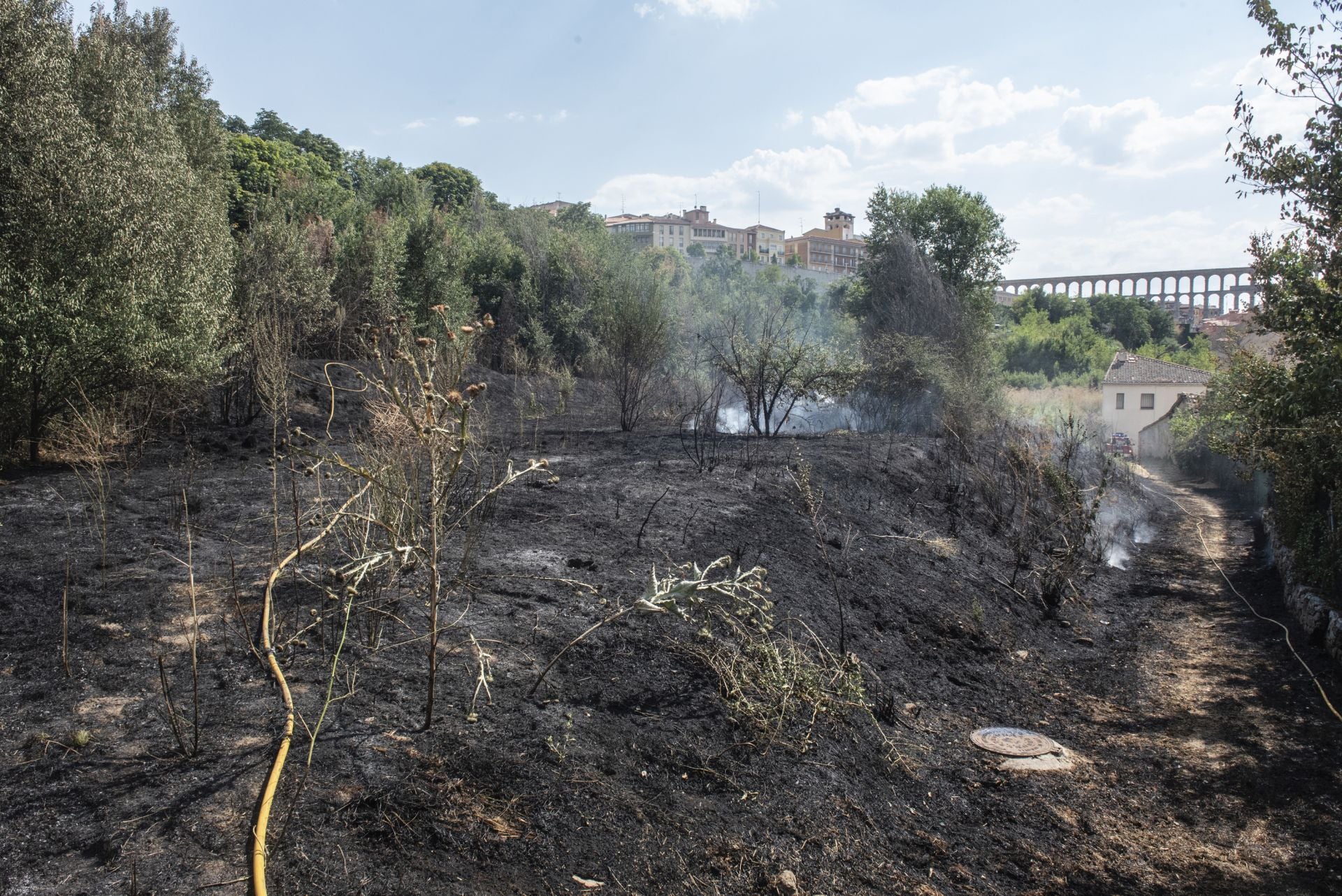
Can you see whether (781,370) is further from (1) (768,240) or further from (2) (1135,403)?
(1) (768,240)

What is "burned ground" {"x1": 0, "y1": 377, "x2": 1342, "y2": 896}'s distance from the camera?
9.91 ft

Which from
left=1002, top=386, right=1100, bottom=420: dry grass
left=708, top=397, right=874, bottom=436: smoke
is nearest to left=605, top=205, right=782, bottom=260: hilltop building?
left=1002, top=386, right=1100, bottom=420: dry grass

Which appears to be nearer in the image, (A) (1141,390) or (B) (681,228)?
(A) (1141,390)

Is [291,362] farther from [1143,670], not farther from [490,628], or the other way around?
[1143,670]

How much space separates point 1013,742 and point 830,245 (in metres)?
112

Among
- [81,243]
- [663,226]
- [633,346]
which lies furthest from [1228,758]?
[663,226]

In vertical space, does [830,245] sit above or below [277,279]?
above

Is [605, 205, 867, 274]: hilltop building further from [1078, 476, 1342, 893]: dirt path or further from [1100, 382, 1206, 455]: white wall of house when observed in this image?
[1078, 476, 1342, 893]: dirt path

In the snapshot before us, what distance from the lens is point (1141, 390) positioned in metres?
42.0

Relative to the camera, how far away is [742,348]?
1647cm

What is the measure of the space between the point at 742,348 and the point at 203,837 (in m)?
14.3

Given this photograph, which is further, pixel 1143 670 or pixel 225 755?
pixel 1143 670

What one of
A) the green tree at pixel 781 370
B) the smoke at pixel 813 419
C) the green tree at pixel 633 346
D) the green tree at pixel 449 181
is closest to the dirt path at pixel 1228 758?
the green tree at pixel 781 370

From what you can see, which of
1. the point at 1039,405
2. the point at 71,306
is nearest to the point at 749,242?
the point at 1039,405
